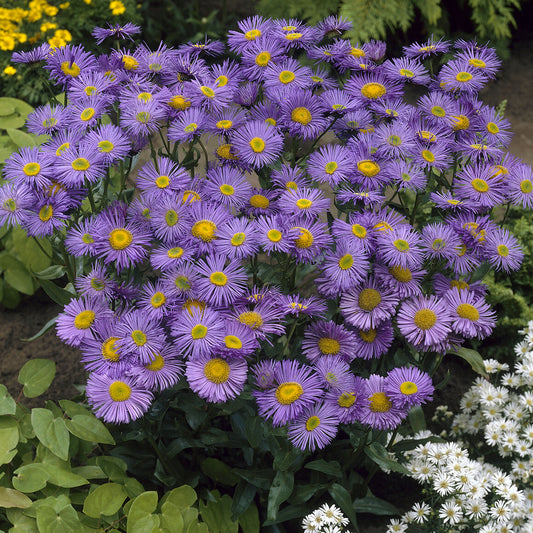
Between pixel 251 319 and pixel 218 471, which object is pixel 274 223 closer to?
pixel 251 319

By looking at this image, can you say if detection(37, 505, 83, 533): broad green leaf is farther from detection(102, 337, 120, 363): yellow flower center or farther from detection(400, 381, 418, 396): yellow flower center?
detection(400, 381, 418, 396): yellow flower center

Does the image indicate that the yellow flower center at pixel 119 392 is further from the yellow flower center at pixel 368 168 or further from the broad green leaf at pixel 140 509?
the yellow flower center at pixel 368 168

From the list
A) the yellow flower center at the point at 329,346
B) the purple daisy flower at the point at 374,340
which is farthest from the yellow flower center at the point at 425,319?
the yellow flower center at the point at 329,346

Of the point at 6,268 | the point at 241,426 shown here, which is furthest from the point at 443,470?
the point at 6,268

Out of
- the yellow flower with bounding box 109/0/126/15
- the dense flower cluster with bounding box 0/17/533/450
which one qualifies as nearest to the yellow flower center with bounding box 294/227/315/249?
the dense flower cluster with bounding box 0/17/533/450

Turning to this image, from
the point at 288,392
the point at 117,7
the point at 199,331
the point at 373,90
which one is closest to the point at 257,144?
the point at 373,90

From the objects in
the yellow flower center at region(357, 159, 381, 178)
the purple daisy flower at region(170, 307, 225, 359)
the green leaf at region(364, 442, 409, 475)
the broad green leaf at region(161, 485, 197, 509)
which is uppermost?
the yellow flower center at region(357, 159, 381, 178)
